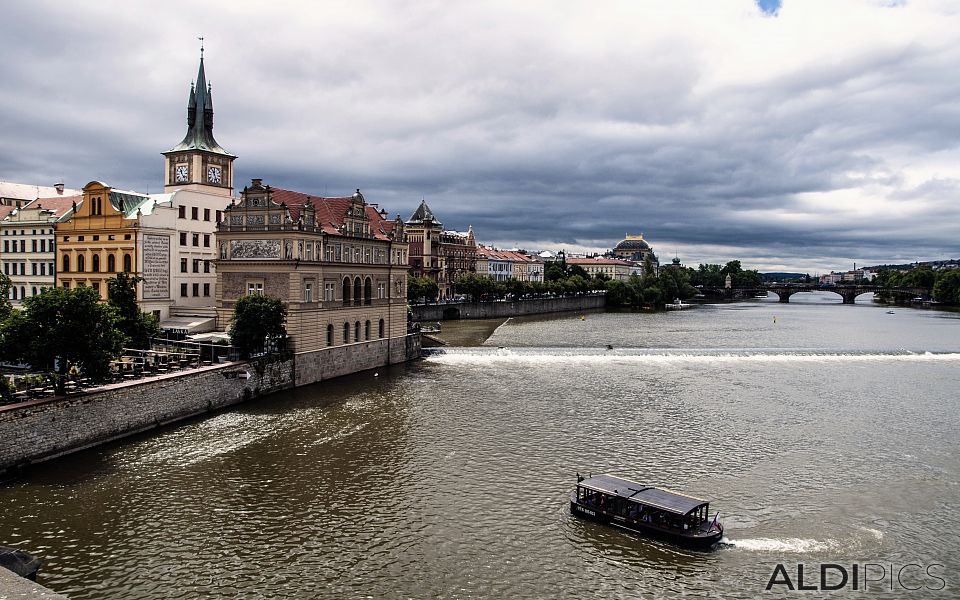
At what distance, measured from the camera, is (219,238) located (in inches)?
2183

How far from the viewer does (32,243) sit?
6512 centimetres

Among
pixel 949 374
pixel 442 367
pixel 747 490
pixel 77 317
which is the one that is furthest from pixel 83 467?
pixel 949 374

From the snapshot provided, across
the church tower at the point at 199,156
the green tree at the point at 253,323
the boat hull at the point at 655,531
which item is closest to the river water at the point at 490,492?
the boat hull at the point at 655,531

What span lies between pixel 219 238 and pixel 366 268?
1250 cm

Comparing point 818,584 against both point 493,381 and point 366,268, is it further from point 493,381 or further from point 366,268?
point 366,268

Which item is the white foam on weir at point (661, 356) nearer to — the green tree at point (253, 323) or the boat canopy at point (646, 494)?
the green tree at point (253, 323)

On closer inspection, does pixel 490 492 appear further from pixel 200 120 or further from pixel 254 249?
pixel 200 120

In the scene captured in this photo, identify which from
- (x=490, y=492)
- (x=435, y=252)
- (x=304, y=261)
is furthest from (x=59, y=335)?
(x=435, y=252)

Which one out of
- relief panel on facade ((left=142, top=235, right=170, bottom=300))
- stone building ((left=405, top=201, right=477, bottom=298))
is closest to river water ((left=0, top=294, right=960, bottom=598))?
relief panel on facade ((left=142, top=235, right=170, bottom=300))

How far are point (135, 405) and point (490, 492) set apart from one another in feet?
66.8

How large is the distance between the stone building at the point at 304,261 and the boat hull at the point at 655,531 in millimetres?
30532

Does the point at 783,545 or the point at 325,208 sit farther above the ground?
the point at 325,208

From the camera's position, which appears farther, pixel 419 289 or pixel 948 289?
pixel 948 289

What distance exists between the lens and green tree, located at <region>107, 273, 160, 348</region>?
4841 cm
